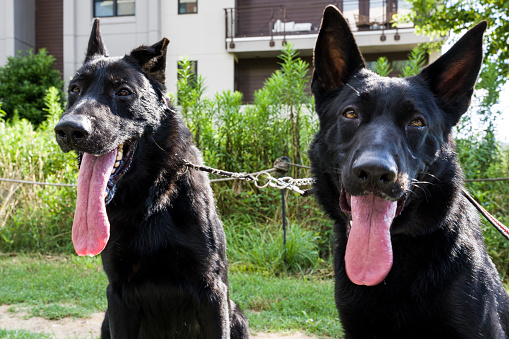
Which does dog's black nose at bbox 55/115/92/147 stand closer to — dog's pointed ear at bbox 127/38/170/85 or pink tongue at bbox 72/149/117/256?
pink tongue at bbox 72/149/117/256

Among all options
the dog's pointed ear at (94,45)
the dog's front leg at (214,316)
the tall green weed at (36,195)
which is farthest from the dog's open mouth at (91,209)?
the tall green weed at (36,195)

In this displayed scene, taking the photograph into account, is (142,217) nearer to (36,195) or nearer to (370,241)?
(370,241)

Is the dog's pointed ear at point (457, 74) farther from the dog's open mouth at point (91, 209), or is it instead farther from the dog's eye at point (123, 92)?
the dog's open mouth at point (91, 209)

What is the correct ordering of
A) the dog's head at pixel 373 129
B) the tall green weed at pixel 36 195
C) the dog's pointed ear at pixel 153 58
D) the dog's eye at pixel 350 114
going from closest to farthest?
the dog's head at pixel 373 129 → the dog's eye at pixel 350 114 → the dog's pointed ear at pixel 153 58 → the tall green weed at pixel 36 195

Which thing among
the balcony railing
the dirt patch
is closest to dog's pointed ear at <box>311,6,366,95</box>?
the dirt patch

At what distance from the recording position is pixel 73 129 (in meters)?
1.93

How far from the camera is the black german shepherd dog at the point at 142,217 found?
212 cm

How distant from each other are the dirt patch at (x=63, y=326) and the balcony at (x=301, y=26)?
1196 cm

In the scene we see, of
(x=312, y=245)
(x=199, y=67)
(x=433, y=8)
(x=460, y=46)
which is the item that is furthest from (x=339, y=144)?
(x=199, y=67)

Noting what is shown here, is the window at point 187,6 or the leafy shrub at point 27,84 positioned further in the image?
the window at point 187,6

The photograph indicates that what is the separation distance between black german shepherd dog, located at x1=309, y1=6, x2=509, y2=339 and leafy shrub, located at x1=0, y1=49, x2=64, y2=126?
47.4 ft

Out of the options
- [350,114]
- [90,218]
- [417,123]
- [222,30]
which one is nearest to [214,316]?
[90,218]

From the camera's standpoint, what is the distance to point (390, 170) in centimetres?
151

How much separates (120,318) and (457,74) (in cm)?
207
